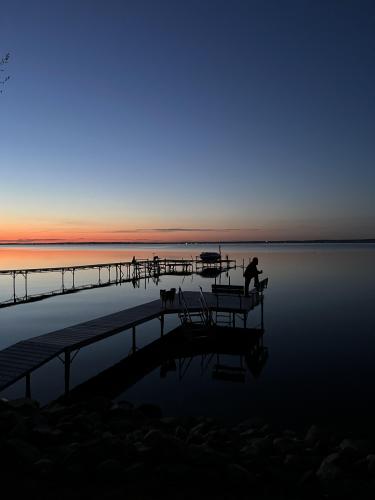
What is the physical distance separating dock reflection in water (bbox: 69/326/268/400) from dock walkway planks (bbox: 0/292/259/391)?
1.50m

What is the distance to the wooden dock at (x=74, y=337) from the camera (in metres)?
10.7

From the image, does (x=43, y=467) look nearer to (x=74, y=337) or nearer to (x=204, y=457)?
(x=204, y=457)

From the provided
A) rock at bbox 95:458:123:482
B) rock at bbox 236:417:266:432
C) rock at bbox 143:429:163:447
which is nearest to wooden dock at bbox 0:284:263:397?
rock at bbox 143:429:163:447

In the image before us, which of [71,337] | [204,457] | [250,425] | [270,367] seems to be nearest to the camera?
[204,457]

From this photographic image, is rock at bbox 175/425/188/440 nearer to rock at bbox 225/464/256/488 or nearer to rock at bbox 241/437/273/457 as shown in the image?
rock at bbox 241/437/273/457

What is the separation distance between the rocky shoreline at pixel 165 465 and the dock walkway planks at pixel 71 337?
2286mm

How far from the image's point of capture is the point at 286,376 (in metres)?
14.7

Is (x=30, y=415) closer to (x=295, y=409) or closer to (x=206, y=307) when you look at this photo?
(x=295, y=409)

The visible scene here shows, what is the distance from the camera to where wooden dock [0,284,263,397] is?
10656 millimetres

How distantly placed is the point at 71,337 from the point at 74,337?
101mm

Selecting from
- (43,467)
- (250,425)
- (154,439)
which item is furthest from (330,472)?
(43,467)

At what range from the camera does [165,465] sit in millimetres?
6238

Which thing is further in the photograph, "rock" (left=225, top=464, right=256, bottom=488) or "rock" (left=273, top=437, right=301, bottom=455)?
"rock" (left=273, top=437, right=301, bottom=455)

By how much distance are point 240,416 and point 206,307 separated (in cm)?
780
